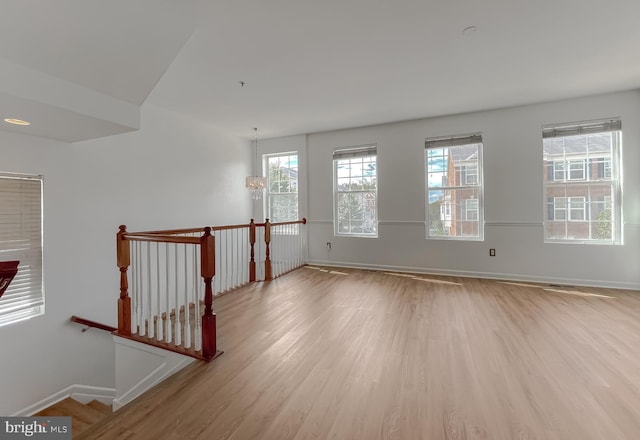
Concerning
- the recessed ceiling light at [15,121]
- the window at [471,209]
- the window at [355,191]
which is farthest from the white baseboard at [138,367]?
the window at [471,209]

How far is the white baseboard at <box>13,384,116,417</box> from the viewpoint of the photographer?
275cm

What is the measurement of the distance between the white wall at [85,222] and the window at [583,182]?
564 cm

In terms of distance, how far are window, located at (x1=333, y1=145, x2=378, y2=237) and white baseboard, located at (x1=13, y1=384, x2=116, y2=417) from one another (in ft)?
13.4

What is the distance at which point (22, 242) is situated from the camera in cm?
273

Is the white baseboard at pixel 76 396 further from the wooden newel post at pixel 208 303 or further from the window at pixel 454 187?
the window at pixel 454 187

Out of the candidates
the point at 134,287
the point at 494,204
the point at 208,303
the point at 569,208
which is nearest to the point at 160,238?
the point at 134,287

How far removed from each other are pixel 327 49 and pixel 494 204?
3.51m

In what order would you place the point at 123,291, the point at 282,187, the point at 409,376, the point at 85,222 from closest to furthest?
the point at 409,376
the point at 123,291
the point at 85,222
the point at 282,187

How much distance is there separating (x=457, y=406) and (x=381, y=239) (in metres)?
3.62

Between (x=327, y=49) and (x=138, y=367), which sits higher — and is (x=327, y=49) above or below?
above

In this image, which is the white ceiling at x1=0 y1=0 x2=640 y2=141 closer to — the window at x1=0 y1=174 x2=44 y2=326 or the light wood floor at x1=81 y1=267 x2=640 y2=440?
the window at x1=0 y1=174 x2=44 y2=326

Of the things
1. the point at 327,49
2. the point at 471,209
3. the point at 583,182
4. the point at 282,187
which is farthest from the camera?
the point at 282,187

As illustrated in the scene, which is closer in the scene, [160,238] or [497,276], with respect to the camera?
[160,238]
